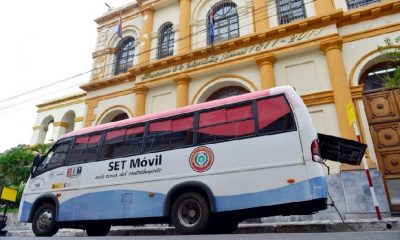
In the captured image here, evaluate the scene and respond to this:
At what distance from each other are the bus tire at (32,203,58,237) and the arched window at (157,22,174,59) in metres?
9.93

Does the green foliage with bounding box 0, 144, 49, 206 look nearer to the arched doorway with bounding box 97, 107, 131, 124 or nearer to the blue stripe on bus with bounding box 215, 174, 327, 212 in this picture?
the arched doorway with bounding box 97, 107, 131, 124

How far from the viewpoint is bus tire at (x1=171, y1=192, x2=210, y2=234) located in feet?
17.5

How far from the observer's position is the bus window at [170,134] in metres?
6.19

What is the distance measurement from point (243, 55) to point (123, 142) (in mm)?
7390

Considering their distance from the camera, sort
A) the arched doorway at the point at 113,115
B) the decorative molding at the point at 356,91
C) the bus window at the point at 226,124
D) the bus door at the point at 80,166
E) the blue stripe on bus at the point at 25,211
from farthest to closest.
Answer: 1. the arched doorway at the point at 113,115
2. the decorative molding at the point at 356,91
3. the blue stripe on bus at the point at 25,211
4. the bus door at the point at 80,166
5. the bus window at the point at 226,124

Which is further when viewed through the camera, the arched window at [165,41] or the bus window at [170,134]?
the arched window at [165,41]

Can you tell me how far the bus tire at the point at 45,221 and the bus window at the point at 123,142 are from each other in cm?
203

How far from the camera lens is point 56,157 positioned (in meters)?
7.91

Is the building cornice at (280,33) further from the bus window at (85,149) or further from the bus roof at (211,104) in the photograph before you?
the bus window at (85,149)

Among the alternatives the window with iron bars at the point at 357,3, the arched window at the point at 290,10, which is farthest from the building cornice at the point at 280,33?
the arched window at the point at 290,10

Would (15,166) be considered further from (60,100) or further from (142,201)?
(142,201)

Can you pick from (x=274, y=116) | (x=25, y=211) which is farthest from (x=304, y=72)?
(x=25, y=211)

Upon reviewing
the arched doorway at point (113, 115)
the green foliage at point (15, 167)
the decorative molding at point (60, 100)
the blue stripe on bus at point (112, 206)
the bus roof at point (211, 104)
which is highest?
the decorative molding at point (60, 100)

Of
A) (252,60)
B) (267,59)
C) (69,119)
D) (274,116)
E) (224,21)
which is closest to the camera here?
(274,116)
